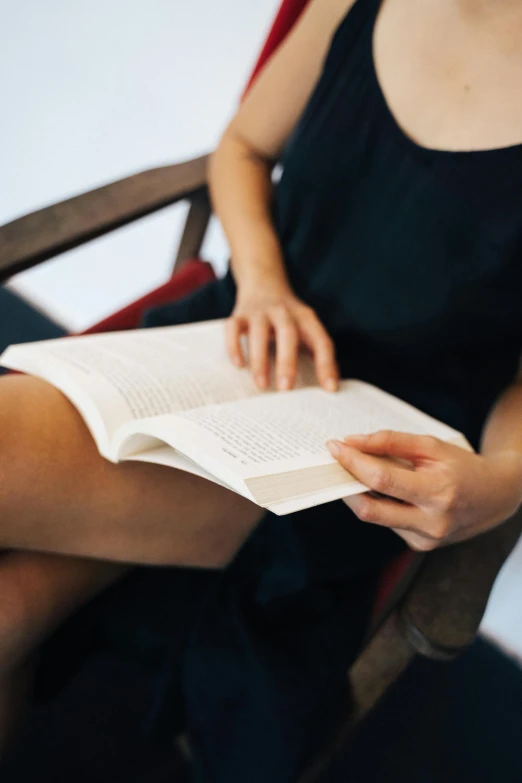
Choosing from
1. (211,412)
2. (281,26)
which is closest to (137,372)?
(211,412)

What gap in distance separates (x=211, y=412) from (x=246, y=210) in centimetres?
31

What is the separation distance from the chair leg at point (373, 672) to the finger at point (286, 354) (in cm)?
22

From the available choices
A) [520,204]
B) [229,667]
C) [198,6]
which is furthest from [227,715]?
[198,6]

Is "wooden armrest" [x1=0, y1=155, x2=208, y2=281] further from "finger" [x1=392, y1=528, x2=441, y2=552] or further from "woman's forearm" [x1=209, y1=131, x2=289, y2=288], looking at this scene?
"finger" [x1=392, y1=528, x2=441, y2=552]

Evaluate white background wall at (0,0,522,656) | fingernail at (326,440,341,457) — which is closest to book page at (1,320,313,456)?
fingernail at (326,440,341,457)

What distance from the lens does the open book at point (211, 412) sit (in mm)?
316

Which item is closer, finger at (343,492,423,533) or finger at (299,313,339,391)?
finger at (343,492,423,533)

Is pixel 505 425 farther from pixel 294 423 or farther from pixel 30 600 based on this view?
pixel 30 600

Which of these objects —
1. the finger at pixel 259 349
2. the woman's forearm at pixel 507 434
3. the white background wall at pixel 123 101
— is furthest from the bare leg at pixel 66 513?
the white background wall at pixel 123 101

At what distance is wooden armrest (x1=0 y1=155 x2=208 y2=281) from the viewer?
499mm

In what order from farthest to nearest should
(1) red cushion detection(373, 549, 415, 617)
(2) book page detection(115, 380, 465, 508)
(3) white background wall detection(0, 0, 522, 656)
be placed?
(3) white background wall detection(0, 0, 522, 656), (1) red cushion detection(373, 549, 415, 617), (2) book page detection(115, 380, 465, 508)

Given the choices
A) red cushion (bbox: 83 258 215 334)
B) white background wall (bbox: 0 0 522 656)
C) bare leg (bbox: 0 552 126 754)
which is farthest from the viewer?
white background wall (bbox: 0 0 522 656)

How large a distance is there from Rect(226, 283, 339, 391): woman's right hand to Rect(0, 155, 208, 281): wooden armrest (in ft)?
0.52

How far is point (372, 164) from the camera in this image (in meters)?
0.53
